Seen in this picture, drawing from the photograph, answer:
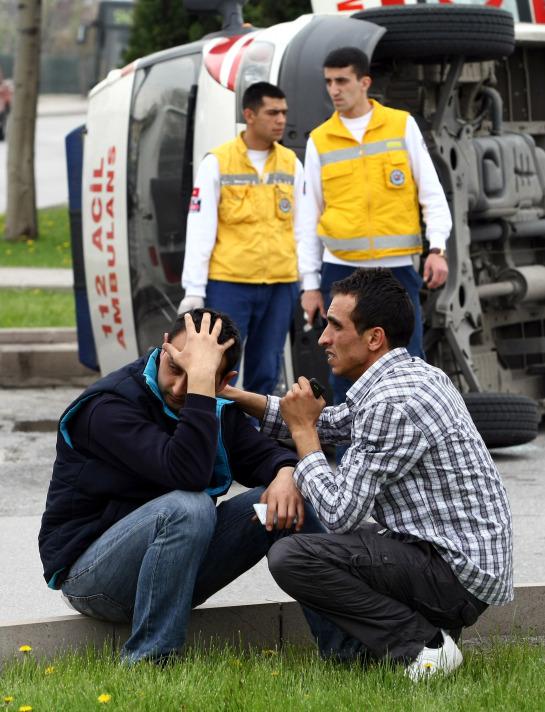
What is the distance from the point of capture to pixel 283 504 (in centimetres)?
415

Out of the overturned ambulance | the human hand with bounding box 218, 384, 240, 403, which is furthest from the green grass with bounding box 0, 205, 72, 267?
the human hand with bounding box 218, 384, 240, 403

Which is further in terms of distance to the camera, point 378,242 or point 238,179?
point 238,179

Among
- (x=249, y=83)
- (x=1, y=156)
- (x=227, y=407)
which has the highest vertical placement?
(x=1, y=156)

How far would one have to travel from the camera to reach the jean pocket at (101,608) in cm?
423

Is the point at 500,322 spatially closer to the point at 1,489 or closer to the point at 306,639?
the point at 1,489

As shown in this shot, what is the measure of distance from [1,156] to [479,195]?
931 inches

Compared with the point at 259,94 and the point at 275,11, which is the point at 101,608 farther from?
the point at 275,11

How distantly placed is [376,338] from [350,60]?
2500 mm

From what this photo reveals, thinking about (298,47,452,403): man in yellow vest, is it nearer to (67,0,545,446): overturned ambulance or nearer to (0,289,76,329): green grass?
(67,0,545,446): overturned ambulance

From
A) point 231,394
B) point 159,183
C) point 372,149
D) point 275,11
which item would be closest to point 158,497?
point 231,394

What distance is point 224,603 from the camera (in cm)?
455

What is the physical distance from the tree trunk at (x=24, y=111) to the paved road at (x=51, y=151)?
5543 mm

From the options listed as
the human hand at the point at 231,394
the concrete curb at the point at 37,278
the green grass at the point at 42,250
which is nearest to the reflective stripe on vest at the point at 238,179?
the human hand at the point at 231,394

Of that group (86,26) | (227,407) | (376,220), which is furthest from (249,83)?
(86,26)
